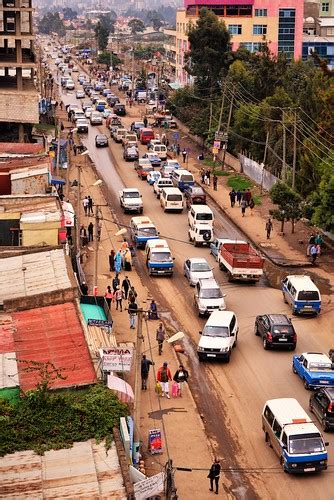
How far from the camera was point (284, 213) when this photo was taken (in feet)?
165

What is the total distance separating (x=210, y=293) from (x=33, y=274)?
23.7ft

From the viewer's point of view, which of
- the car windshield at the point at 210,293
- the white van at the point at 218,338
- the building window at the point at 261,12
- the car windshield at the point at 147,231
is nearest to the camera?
the white van at the point at 218,338

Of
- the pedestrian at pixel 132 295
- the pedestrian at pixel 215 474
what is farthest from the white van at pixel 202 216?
the pedestrian at pixel 215 474

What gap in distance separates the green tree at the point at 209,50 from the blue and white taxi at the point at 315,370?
58.2 meters

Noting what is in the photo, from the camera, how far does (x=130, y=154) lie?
244ft

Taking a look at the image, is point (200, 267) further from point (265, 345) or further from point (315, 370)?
point (315, 370)

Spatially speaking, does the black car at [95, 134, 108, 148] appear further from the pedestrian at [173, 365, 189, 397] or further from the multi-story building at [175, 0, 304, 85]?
the pedestrian at [173, 365, 189, 397]

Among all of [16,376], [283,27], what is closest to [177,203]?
[16,376]

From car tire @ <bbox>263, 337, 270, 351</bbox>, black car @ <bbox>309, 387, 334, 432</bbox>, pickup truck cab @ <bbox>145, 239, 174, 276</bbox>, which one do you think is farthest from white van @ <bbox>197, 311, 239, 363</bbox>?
pickup truck cab @ <bbox>145, 239, 174, 276</bbox>

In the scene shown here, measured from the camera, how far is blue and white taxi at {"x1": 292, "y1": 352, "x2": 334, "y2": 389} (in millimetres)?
31203

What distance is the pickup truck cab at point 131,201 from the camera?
56.3 m

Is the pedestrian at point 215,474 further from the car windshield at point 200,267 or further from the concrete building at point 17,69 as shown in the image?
the concrete building at point 17,69

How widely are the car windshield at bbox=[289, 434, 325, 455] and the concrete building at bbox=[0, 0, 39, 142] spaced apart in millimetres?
47987

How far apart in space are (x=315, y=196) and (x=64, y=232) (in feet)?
42.2
